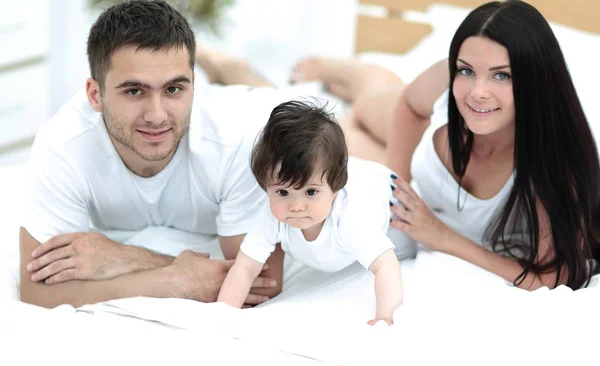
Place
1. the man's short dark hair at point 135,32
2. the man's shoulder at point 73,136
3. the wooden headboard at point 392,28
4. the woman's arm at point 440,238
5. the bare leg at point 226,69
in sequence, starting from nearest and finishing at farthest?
the man's short dark hair at point 135,32 → the man's shoulder at point 73,136 → the woman's arm at point 440,238 → the bare leg at point 226,69 → the wooden headboard at point 392,28

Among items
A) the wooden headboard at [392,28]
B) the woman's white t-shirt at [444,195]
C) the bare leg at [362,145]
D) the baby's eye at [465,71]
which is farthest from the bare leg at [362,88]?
the baby's eye at [465,71]

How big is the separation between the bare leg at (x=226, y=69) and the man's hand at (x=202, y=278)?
1279 mm

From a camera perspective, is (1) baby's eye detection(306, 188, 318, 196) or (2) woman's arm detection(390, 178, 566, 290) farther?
(2) woman's arm detection(390, 178, 566, 290)

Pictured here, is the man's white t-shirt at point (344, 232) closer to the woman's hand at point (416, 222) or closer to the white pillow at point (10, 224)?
the woman's hand at point (416, 222)

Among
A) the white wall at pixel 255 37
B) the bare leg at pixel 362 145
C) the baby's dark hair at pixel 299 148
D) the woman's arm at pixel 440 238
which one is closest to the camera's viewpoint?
the baby's dark hair at pixel 299 148

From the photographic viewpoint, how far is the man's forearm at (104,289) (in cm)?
180

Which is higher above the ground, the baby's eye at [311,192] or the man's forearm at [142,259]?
the baby's eye at [311,192]

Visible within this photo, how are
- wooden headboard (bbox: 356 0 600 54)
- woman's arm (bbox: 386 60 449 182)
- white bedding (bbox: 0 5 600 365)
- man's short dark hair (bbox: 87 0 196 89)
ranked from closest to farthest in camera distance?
white bedding (bbox: 0 5 600 365) < man's short dark hair (bbox: 87 0 196 89) < woman's arm (bbox: 386 60 449 182) < wooden headboard (bbox: 356 0 600 54)

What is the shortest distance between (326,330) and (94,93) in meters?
0.73

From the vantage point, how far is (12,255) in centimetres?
201

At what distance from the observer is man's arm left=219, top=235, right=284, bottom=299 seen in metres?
1.88

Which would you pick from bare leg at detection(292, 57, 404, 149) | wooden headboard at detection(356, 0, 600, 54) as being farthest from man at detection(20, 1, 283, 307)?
wooden headboard at detection(356, 0, 600, 54)

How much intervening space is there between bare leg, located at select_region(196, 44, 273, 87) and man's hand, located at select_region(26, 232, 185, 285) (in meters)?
1.30

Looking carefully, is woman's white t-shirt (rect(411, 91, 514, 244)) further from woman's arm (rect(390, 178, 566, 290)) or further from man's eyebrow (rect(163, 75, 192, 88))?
man's eyebrow (rect(163, 75, 192, 88))
